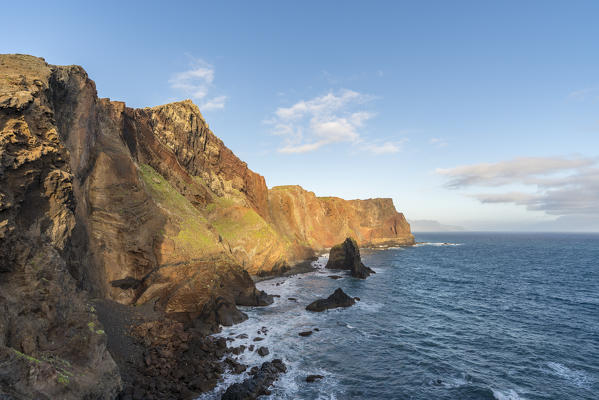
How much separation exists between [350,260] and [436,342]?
1604 inches

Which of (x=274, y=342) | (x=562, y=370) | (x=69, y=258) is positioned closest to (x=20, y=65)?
(x=69, y=258)

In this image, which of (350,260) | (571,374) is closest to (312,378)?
(571,374)

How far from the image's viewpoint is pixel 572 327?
30297mm

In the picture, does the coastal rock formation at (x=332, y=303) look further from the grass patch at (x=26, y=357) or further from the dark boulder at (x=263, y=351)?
the grass patch at (x=26, y=357)

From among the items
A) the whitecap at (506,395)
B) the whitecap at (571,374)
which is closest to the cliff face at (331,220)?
the whitecap at (571,374)

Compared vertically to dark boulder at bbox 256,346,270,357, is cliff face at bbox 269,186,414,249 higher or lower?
higher

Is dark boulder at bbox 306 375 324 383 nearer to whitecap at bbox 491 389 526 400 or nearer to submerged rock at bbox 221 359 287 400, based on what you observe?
submerged rock at bbox 221 359 287 400

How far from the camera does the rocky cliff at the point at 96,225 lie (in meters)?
11.5

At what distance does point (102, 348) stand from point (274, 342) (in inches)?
582

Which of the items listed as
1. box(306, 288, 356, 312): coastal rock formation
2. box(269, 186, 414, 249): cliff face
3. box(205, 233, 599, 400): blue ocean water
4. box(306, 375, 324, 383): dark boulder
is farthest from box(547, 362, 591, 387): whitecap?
box(269, 186, 414, 249): cliff face

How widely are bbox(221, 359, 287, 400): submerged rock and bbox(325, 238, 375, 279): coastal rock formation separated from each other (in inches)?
1597

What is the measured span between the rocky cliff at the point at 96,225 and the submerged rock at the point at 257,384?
21.4ft

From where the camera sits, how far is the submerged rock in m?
16.7

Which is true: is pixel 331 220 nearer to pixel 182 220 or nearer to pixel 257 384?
pixel 182 220
